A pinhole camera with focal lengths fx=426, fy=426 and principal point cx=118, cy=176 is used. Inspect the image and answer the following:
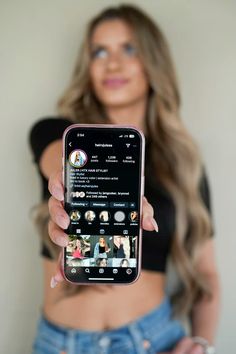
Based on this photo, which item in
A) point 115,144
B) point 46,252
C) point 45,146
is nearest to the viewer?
point 115,144

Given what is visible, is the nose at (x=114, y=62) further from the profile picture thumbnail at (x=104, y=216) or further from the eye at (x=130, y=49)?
the profile picture thumbnail at (x=104, y=216)

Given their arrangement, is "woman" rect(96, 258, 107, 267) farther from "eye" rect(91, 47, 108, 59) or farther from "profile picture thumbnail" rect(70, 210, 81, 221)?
"eye" rect(91, 47, 108, 59)

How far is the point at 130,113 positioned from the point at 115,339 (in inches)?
13.9

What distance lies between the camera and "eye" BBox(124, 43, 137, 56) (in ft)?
2.27

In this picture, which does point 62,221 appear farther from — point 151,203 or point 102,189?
point 151,203

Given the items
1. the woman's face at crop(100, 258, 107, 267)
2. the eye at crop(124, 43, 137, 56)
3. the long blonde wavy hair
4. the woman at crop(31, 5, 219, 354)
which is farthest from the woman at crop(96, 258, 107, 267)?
the eye at crop(124, 43, 137, 56)

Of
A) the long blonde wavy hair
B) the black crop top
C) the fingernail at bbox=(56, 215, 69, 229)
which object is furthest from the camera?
the long blonde wavy hair

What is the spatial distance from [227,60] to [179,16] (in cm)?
12

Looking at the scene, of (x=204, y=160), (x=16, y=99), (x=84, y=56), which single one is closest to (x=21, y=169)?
(x=16, y=99)

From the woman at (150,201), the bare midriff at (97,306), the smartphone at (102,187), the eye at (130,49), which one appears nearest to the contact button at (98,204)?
the smartphone at (102,187)

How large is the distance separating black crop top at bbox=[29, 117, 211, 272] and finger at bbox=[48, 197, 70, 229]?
0.19m

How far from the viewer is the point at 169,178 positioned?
2.35 feet

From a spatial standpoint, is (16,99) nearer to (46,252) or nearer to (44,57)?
(44,57)

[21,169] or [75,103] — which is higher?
[75,103]
